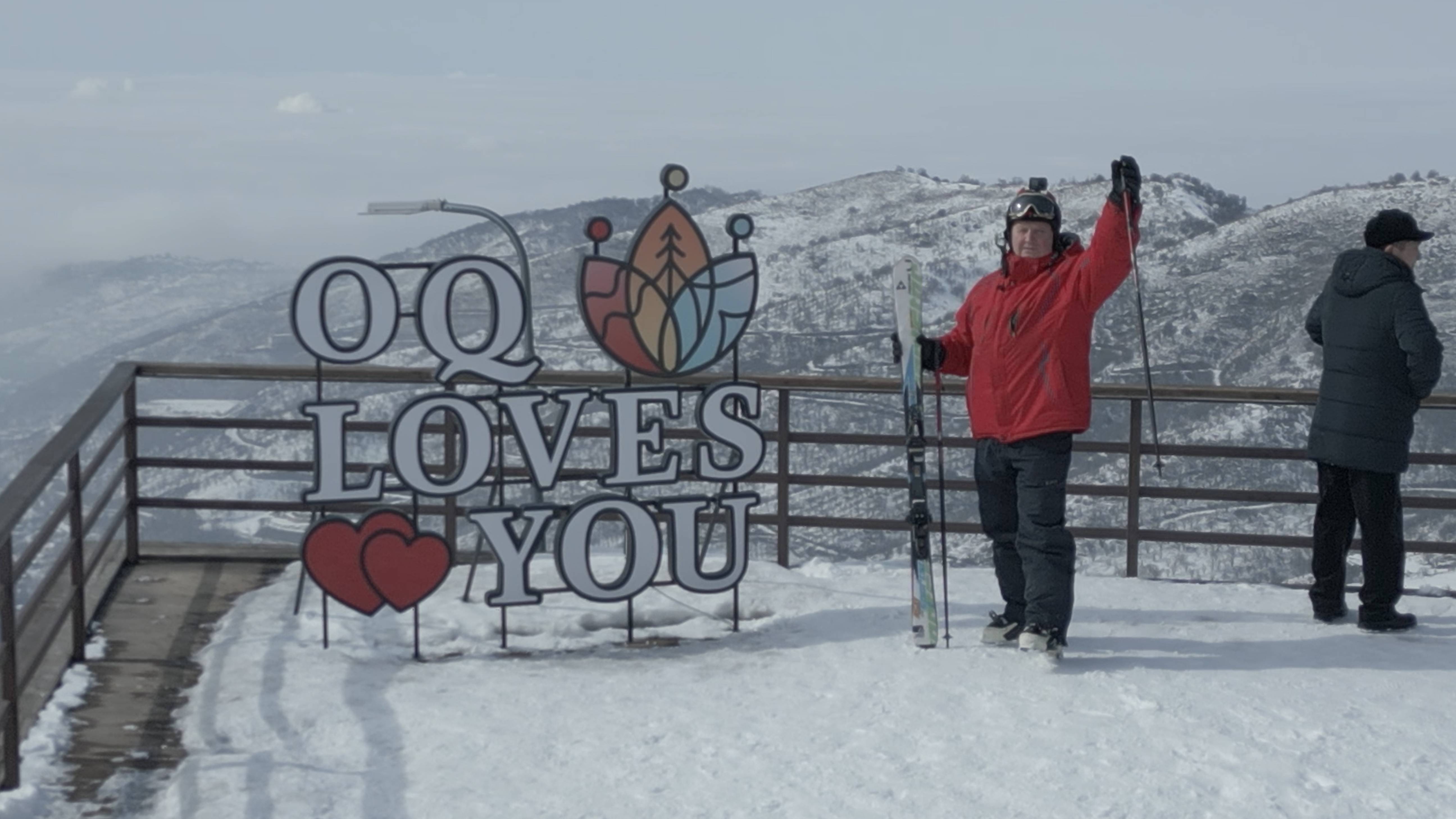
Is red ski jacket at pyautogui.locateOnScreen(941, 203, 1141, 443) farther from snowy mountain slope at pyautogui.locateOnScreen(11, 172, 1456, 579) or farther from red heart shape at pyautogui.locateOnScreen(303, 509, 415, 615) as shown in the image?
snowy mountain slope at pyautogui.locateOnScreen(11, 172, 1456, 579)

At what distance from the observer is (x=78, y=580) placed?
5734mm

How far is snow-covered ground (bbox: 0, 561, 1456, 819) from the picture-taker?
Result: 437 centimetres

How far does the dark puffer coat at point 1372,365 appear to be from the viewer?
5.68 metres

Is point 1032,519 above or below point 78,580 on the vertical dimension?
above

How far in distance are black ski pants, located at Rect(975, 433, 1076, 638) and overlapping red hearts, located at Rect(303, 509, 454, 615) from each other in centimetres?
225

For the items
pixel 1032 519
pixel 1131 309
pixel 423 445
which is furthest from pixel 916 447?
pixel 1131 309

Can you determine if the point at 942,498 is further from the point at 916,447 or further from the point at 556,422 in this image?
the point at 556,422

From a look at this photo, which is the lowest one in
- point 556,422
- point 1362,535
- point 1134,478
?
point 1362,535

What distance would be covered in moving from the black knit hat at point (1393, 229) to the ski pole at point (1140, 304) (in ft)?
3.09

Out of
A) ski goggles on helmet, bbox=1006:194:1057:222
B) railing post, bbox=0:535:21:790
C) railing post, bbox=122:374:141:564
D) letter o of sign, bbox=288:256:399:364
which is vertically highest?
ski goggles on helmet, bbox=1006:194:1057:222

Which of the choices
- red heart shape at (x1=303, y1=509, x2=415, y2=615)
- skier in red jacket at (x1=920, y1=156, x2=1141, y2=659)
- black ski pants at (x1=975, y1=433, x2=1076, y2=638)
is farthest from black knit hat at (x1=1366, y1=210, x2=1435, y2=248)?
red heart shape at (x1=303, y1=509, x2=415, y2=615)

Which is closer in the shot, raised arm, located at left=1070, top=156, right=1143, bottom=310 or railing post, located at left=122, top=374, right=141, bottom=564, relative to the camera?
raised arm, located at left=1070, top=156, right=1143, bottom=310

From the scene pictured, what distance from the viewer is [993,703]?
202 inches

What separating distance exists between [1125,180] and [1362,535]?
7.11 ft
